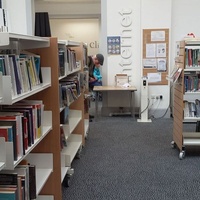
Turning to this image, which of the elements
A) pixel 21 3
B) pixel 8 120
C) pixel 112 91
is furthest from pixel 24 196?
pixel 21 3

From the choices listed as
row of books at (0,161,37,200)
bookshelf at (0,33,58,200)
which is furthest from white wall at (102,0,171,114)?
row of books at (0,161,37,200)

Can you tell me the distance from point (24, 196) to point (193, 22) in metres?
5.27

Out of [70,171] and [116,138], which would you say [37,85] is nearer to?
[70,171]

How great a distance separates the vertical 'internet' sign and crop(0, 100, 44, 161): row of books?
4.12 meters

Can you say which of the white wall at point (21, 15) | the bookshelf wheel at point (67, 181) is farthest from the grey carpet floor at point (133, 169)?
the white wall at point (21, 15)

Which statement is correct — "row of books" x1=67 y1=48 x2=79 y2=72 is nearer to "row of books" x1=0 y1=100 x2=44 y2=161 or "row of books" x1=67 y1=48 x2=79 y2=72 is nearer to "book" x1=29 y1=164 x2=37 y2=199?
"row of books" x1=0 y1=100 x2=44 y2=161

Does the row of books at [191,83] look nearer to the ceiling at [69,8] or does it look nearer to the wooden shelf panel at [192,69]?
the wooden shelf panel at [192,69]

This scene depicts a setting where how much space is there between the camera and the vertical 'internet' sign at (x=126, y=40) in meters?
6.01

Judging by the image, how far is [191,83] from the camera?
152 inches

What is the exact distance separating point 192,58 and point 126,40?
7.92 ft

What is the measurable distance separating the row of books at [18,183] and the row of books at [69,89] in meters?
1.19

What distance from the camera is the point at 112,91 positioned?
6.24 meters

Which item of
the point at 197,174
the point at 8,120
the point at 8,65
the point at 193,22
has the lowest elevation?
the point at 197,174

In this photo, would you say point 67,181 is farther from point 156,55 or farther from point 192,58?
point 156,55
